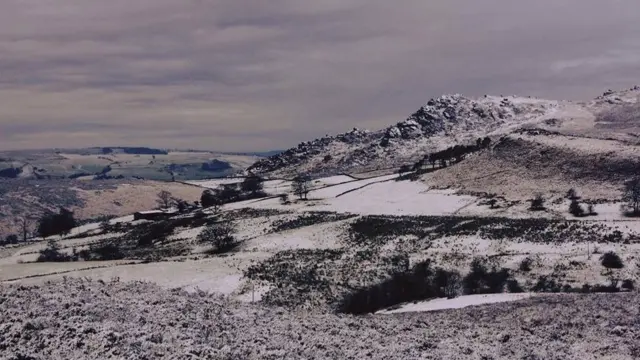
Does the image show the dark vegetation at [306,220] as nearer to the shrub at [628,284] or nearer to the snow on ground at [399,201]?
the snow on ground at [399,201]

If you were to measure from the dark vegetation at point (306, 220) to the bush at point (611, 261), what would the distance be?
4737cm

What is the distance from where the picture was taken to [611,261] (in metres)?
52.7

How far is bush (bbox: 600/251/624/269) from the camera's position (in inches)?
2048

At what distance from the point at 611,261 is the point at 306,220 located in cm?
5293

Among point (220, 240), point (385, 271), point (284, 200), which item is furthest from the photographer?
point (284, 200)

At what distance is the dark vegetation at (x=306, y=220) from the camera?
92600 mm

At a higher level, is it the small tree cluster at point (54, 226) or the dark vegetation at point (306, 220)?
the dark vegetation at point (306, 220)

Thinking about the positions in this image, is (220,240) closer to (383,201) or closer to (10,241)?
(383,201)

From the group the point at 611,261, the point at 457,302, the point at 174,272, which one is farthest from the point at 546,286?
the point at 174,272

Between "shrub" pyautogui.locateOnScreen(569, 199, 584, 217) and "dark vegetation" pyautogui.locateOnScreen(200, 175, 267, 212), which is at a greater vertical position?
"shrub" pyautogui.locateOnScreen(569, 199, 584, 217)

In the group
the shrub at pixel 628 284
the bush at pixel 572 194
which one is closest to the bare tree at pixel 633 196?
the bush at pixel 572 194

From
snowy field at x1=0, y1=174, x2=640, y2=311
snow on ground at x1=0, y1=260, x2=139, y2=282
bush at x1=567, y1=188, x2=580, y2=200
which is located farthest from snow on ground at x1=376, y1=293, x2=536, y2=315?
Answer: bush at x1=567, y1=188, x2=580, y2=200

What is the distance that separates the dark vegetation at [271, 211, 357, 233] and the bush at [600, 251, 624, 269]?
155ft

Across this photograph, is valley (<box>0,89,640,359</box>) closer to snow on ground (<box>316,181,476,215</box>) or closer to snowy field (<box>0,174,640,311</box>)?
snowy field (<box>0,174,640,311</box>)
